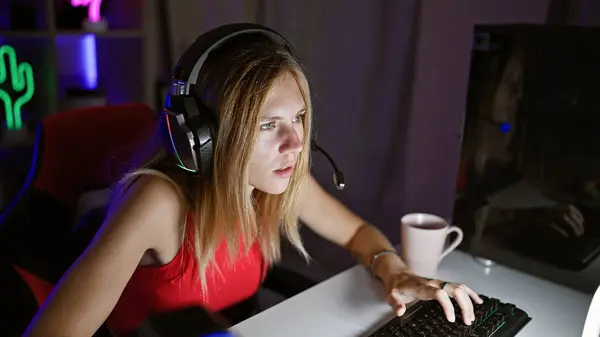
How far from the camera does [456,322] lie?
82 cm

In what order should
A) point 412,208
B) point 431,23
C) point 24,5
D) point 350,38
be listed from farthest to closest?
point 24,5 < point 350,38 < point 412,208 < point 431,23

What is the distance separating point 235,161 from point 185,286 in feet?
0.83

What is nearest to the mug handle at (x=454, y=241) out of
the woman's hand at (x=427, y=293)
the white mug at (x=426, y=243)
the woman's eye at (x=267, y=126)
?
the white mug at (x=426, y=243)

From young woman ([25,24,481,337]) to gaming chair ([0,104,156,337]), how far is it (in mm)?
146

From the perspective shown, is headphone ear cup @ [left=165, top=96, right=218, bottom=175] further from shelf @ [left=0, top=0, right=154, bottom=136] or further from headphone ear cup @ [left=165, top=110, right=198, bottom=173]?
shelf @ [left=0, top=0, right=154, bottom=136]

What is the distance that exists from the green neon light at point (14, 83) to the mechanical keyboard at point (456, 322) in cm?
147

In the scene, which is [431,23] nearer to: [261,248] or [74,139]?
[261,248]

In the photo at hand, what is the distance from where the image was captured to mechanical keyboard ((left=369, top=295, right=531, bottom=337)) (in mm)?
789

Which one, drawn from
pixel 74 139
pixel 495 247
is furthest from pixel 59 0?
pixel 495 247

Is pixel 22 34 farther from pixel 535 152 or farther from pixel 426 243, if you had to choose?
pixel 535 152

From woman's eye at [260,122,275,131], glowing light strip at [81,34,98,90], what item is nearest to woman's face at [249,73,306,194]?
woman's eye at [260,122,275,131]

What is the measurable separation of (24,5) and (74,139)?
2.99 ft

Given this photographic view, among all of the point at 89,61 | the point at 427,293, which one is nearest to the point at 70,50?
the point at 89,61

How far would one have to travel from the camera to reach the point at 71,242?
102 centimetres
